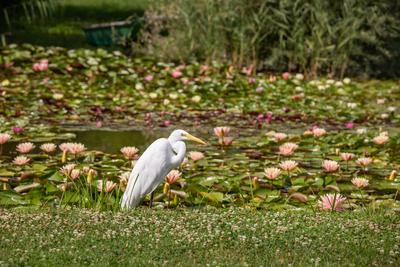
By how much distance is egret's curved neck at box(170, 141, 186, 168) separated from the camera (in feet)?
19.5

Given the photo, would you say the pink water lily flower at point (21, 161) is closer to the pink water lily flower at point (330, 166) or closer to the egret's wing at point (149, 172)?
the egret's wing at point (149, 172)

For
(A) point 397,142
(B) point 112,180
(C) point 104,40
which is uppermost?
(B) point 112,180

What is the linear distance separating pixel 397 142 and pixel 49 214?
404cm

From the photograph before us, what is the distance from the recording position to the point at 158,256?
4.78m

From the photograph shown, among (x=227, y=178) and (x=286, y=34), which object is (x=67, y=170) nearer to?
(x=227, y=178)

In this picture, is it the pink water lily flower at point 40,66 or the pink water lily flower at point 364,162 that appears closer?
the pink water lily flower at point 364,162

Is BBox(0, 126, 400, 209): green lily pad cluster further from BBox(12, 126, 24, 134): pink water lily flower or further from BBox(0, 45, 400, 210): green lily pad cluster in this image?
BBox(12, 126, 24, 134): pink water lily flower

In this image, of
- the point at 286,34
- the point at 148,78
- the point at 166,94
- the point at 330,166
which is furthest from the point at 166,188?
the point at 286,34

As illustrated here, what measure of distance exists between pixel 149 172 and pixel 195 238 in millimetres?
909

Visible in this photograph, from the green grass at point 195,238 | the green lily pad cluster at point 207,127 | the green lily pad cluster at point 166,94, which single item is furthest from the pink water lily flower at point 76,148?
the green lily pad cluster at point 166,94

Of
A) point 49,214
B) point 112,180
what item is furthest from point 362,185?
point 49,214

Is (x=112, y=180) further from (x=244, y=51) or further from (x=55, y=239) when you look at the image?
(x=244, y=51)

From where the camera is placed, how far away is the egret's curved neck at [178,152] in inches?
234

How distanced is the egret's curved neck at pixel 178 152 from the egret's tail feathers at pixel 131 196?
0.29 metres
